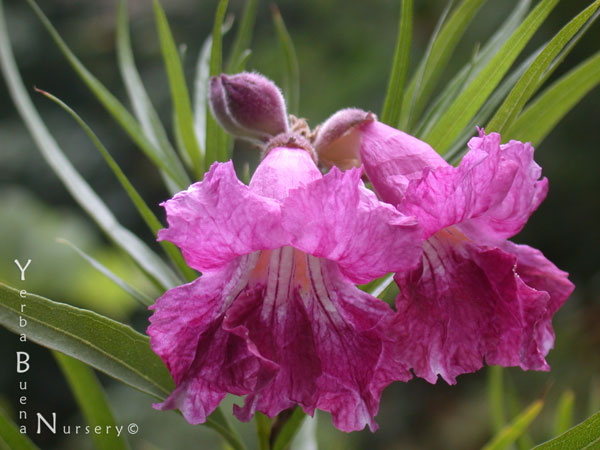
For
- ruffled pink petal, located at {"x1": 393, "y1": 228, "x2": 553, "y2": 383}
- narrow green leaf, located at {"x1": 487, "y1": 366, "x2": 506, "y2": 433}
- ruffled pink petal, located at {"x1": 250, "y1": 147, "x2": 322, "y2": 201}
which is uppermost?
ruffled pink petal, located at {"x1": 250, "y1": 147, "x2": 322, "y2": 201}

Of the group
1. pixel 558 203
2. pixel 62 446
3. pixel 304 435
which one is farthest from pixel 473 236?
pixel 62 446

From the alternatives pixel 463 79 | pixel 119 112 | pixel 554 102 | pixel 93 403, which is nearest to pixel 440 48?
pixel 463 79

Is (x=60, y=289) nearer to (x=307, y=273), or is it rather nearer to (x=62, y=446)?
(x=62, y=446)

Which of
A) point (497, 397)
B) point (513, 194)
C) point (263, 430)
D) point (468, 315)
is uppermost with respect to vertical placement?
point (513, 194)

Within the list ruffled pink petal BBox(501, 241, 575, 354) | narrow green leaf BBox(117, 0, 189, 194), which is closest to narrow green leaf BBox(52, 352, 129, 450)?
narrow green leaf BBox(117, 0, 189, 194)

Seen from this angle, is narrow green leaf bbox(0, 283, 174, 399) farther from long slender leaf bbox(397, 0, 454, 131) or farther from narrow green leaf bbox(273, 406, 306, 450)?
long slender leaf bbox(397, 0, 454, 131)

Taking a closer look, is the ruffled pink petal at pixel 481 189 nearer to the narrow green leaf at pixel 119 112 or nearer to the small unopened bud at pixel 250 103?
the small unopened bud at pixel 250 103

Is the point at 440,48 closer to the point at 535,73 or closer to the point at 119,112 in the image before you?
the point at 535,73
